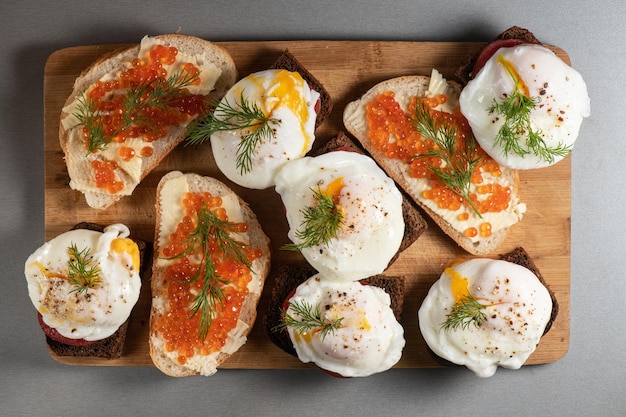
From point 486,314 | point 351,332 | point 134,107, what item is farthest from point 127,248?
point 486,314

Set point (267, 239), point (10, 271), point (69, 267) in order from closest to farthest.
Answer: point (69, 267) < point (267, 239) < point (10, 271)

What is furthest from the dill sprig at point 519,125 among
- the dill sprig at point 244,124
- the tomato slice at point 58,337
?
the tomato slice at point 58,337

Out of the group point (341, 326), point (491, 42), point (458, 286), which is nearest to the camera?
point (341, 326)

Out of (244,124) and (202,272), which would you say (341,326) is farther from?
(244,124)

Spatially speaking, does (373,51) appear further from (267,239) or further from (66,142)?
(66,142)

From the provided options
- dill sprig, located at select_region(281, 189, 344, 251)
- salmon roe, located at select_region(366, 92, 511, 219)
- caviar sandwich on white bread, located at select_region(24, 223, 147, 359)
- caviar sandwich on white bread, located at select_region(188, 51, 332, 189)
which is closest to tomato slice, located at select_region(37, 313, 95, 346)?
caviar sandwich on white bread, located at select_region(24, 223, 147, 359)

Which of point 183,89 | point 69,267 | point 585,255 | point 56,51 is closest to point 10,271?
point 69,267
